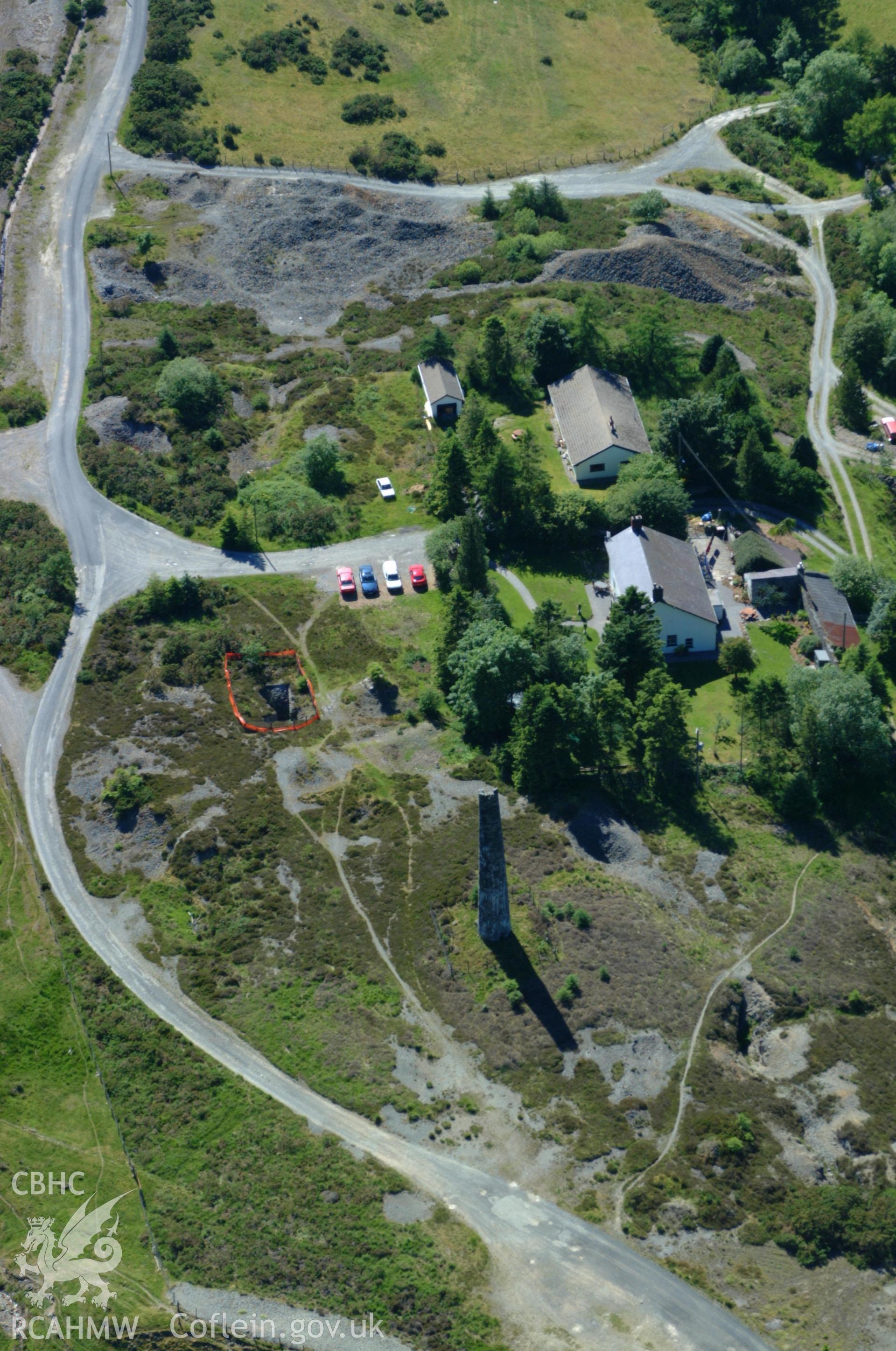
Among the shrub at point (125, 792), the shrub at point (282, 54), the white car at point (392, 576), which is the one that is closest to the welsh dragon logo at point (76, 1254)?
the shrub at point (125, 792)

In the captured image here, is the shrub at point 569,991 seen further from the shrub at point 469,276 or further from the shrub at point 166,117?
the shrub at point 166,117

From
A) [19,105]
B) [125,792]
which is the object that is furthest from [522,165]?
[125,792]

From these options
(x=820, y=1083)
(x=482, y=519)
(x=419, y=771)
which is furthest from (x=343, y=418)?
(x=820, y=1083)

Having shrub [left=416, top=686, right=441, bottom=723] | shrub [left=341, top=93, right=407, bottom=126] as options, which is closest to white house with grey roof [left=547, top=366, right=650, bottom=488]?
shrub [left=416, top=686, right=441, bottom=723]

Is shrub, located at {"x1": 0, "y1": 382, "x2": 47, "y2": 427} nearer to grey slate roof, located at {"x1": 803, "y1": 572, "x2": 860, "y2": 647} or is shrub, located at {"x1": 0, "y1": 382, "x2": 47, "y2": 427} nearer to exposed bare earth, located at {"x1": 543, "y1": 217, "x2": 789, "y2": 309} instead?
exposed bare earth, located at {"x1": 543, "y1": 217, "x2": 789, "y2": 309}

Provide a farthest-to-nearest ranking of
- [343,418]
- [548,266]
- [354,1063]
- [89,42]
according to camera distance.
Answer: [89,42] < [548,266] < [343,418] < [354,1063]

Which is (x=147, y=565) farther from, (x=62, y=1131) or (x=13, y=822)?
(x=62, y=1131)

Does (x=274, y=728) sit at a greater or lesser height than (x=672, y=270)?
lesser

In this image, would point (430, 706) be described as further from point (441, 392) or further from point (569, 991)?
point (441, 392)
